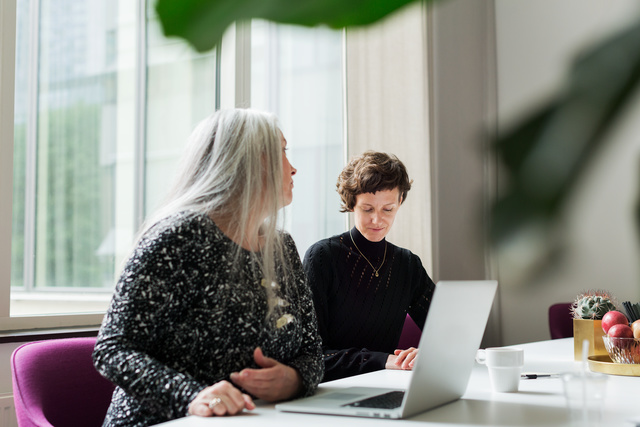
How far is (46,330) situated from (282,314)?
1.23 meters

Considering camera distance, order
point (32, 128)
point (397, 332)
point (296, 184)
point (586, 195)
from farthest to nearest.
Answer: point (296, 184)
point (32, 128)
point (397, 332)
point (586, 195)

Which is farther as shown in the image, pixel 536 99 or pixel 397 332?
pixel 397 332

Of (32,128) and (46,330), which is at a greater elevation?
(32,128)

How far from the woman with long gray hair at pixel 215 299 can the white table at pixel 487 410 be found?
55 millimetres

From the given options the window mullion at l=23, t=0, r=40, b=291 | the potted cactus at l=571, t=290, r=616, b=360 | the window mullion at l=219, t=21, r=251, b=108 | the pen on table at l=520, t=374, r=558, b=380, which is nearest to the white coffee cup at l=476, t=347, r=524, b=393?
the pen on table at l=520, t=374, r=558, b=380

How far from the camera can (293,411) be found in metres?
1.08

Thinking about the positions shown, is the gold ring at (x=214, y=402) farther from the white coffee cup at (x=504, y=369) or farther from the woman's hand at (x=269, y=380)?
the white coffee cup at (x=504, y=369)

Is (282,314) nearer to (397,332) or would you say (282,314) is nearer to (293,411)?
(293,411)

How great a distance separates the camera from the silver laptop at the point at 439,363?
3.04 ft

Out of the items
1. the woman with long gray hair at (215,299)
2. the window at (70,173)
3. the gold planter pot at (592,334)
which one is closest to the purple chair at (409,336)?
the window at (70,173)

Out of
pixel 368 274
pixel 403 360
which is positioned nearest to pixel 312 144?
pixel 368 274

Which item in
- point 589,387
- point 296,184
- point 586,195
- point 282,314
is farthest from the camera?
point 296,184

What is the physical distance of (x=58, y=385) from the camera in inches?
59.1

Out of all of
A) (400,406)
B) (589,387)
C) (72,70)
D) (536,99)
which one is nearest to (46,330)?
(72,70)
